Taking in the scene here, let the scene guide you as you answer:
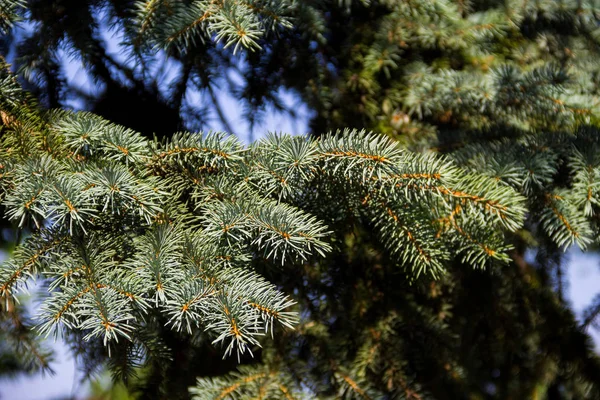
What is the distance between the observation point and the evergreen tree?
2.37ft

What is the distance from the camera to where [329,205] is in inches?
33.5

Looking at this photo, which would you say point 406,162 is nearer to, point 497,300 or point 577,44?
point 497,300

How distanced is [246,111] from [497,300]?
736mm

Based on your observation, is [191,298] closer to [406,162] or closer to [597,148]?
[406,162]

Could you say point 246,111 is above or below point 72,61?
above

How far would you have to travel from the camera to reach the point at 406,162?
766 mm

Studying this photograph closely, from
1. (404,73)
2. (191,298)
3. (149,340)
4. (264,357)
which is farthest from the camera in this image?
(404,73)

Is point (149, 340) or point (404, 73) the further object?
point (404, 73)

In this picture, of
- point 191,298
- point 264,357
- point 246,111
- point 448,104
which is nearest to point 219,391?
point 264,357

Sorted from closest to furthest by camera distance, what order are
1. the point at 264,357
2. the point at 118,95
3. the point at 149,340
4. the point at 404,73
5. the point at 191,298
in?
the point at 191,298
the point at 149,340
the point at 264,357
the point at 118,95
the point at 404,73

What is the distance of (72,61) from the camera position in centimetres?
111

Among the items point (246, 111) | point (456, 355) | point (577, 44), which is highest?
point (577, 44)

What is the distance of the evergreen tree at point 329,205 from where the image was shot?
723 millimetres

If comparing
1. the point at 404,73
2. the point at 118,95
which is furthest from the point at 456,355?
the point at 118,95
